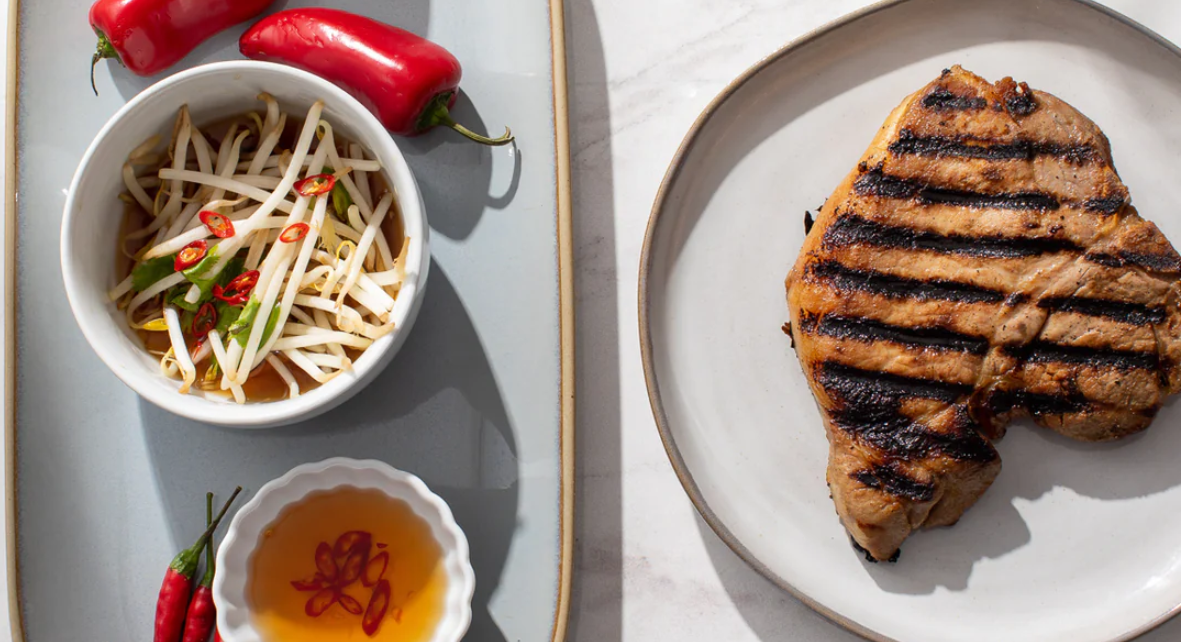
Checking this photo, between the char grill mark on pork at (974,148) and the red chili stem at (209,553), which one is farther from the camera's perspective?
the red chili stem at (209,553)

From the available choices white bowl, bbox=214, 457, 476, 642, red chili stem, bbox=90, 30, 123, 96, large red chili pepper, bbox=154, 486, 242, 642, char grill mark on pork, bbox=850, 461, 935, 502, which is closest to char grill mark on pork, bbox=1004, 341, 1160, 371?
char grill mark on pork, bbox=850, 461, 935, 502

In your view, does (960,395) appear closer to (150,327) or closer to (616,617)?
(616,617)

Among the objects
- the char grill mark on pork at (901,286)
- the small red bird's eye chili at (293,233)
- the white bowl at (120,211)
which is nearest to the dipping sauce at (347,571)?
the white bowl at (120,211)

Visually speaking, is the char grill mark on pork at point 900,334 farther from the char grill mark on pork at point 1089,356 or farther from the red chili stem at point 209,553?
the red chili stem at point 209,553

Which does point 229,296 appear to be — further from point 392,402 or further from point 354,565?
point 354,565

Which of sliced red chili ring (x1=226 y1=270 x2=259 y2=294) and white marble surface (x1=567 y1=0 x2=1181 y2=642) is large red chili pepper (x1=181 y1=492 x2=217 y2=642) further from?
white marble surface (x1=567 y1=0 x2=1181 y2=642)

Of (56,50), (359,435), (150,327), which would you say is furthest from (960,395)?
(56,50)
